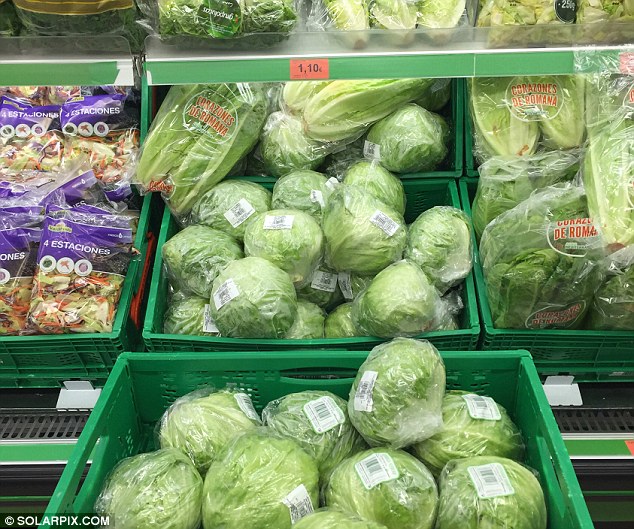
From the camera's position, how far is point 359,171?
2078mm

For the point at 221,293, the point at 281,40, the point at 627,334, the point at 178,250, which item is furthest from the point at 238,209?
the point at 627,334

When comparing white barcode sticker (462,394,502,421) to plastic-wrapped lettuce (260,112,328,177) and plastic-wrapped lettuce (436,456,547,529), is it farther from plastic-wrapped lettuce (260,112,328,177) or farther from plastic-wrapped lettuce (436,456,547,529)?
plastic-wrapped lettuce (260,112,328,177)

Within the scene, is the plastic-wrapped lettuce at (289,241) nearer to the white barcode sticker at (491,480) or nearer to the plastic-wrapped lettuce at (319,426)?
the plastic-wrapped lettuce at (319,426)

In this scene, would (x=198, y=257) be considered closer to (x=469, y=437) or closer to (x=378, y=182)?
(x=378, y=182)

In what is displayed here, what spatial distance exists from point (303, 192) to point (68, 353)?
85 centimetres

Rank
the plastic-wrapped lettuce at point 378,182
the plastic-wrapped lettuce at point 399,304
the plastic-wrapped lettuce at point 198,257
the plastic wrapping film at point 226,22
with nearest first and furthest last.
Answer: the plastic wrapping film at point 226,22 < the plastic-wrapped lettuce at point 399,304 < the plastic-wrapped lettuce at point 198,257 < the plastic-wrapped lettuce at point 378,182

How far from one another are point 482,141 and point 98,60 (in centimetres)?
116

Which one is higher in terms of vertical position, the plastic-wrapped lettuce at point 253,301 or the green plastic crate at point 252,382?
the plastic-wrapped lettuce at point 253,301

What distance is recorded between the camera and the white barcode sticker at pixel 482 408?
152 cm

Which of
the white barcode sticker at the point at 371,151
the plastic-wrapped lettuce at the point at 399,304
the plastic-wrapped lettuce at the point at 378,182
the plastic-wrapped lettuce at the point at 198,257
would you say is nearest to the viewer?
the plastic-wrapped lettuce at the point at 399,304

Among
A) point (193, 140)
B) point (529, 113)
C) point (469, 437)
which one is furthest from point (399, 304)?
point (193, 140)

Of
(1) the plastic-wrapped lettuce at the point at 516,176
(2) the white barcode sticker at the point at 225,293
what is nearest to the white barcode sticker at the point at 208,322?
(2) the white barcode sticker at the point at 225,293

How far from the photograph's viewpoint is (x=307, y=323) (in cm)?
188

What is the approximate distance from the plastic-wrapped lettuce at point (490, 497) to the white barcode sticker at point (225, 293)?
70 centimetres
